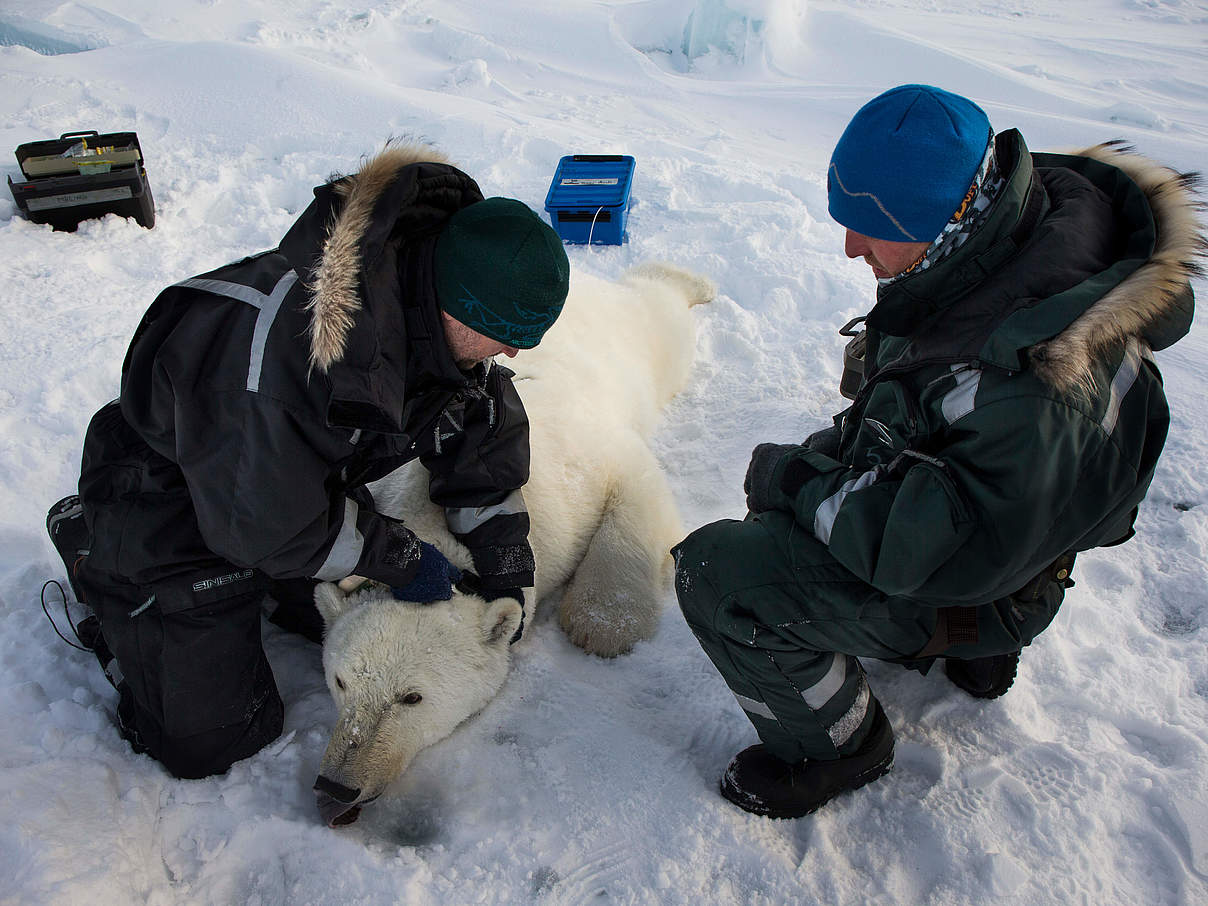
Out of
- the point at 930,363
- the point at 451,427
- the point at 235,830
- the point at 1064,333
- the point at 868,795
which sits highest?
the point at 1064,333

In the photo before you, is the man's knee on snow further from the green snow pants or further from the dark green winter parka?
the dark green winter parka

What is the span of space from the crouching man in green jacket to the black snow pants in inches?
53.7

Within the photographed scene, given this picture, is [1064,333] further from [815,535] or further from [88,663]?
[88,663]

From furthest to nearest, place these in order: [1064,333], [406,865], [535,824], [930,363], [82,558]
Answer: [82,558], [535,824], [406,865], [930,363], [1064,333]

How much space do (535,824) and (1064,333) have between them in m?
1.79

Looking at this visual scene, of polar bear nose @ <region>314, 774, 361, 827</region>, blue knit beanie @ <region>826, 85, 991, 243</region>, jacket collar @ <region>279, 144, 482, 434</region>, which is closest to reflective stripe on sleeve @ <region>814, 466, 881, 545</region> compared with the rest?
blue knit beanie @ <region>826, 85, 991, 243</region>

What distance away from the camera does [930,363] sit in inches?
67.2

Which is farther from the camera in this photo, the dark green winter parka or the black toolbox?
the black toolbox

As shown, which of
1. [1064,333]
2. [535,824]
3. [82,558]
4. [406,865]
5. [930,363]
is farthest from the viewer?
[82,558]

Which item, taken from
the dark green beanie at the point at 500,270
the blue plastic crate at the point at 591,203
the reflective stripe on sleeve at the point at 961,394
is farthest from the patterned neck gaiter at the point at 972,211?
the blue plastic crate at the point at 591,203

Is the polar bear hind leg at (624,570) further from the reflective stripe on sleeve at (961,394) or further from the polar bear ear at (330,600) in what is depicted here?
the reflective stripe on sleeve at (961,394)

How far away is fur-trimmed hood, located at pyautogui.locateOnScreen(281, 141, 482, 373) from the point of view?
1.70 meters

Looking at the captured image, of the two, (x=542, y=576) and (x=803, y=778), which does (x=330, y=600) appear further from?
(x=803, y=778)

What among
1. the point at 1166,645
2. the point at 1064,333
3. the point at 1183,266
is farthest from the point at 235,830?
the point at 1166,645
